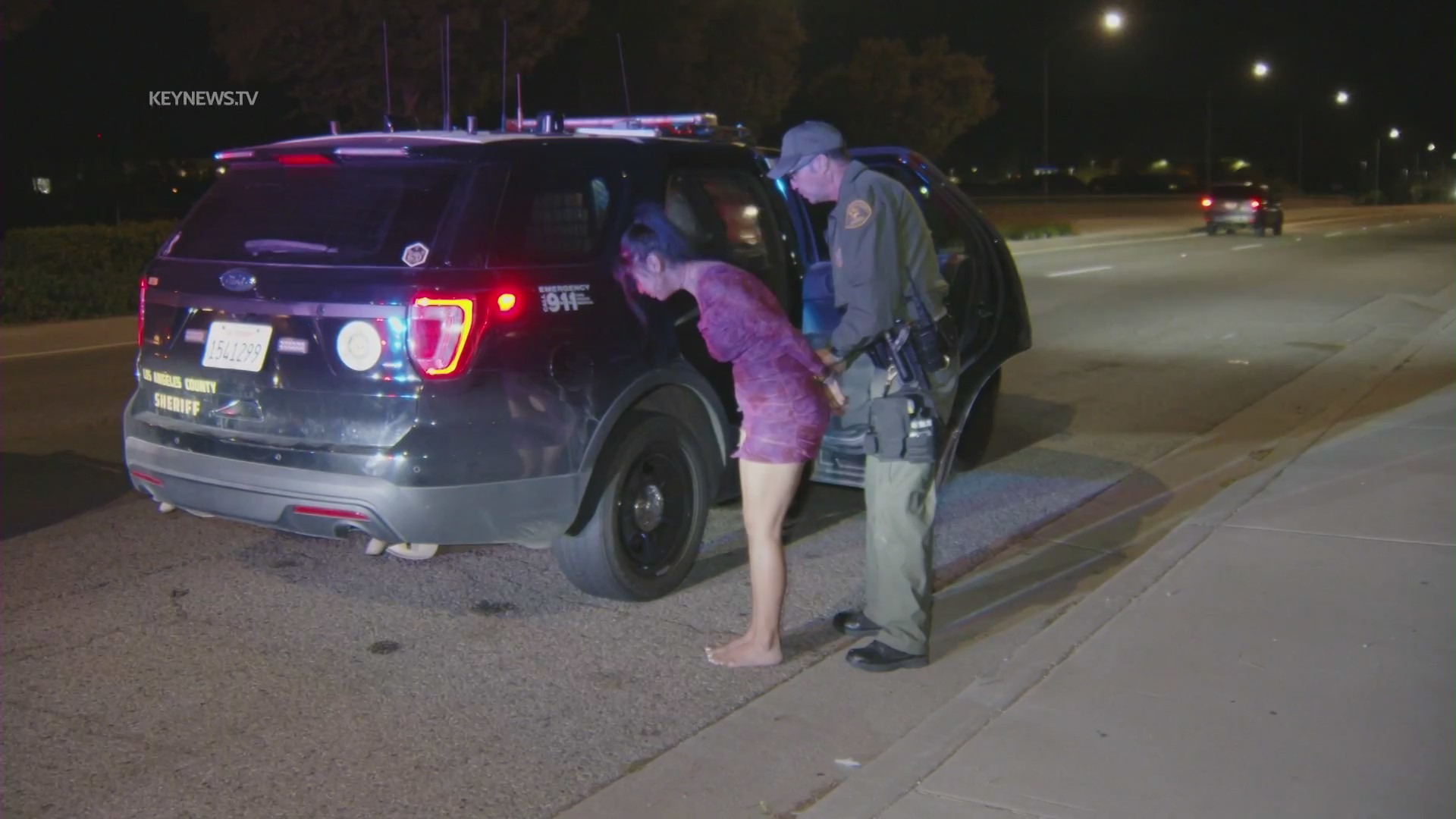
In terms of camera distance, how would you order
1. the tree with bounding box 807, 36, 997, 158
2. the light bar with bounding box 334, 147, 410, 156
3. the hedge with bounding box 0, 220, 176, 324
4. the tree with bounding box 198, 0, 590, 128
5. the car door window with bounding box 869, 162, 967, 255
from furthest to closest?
the tree with bounding box 807, 36, 997, 158, the tree with bounding box 198, 0, 590, 128, the hedge with bounding box 0, 220, 176, 324, the car door window with bounding box 869, 162, 967, 255, the light bar with bounding box 334, 147, 410, 156

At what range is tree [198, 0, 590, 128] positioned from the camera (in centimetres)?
2012

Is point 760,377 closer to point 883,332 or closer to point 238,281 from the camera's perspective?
point 883,332

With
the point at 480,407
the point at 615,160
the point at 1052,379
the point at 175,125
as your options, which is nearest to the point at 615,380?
the point at 480,407

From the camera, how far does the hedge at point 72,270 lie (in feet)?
52.9

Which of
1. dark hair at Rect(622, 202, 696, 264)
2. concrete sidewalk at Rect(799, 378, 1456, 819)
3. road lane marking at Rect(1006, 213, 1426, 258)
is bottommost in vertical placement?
concrete sidewalk at Rect(799, 378, 1456, 819)

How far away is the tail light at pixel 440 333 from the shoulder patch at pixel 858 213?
1.30 meters

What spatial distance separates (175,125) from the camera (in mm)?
30641

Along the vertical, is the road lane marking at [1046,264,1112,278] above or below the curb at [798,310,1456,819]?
above

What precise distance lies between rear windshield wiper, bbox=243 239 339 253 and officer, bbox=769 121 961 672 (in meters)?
1.61

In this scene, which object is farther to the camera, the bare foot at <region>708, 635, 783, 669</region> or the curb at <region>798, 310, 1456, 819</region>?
the bare foot at <region>708, 635, 783, 669</region>

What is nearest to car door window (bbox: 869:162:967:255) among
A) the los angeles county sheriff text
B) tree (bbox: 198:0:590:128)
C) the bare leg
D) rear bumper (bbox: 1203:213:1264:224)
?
the bare leg

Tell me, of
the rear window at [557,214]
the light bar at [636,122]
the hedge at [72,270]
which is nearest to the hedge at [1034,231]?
the hedge at [72,270]

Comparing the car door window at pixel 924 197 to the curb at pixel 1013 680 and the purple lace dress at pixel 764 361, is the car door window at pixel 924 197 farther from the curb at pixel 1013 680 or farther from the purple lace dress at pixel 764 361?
the purple lace dress at pixel 764 361

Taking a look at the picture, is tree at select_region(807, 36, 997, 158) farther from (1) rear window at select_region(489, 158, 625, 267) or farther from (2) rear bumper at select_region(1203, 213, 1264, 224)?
(1) rear window at select_region(489, 158, 625, 267)
